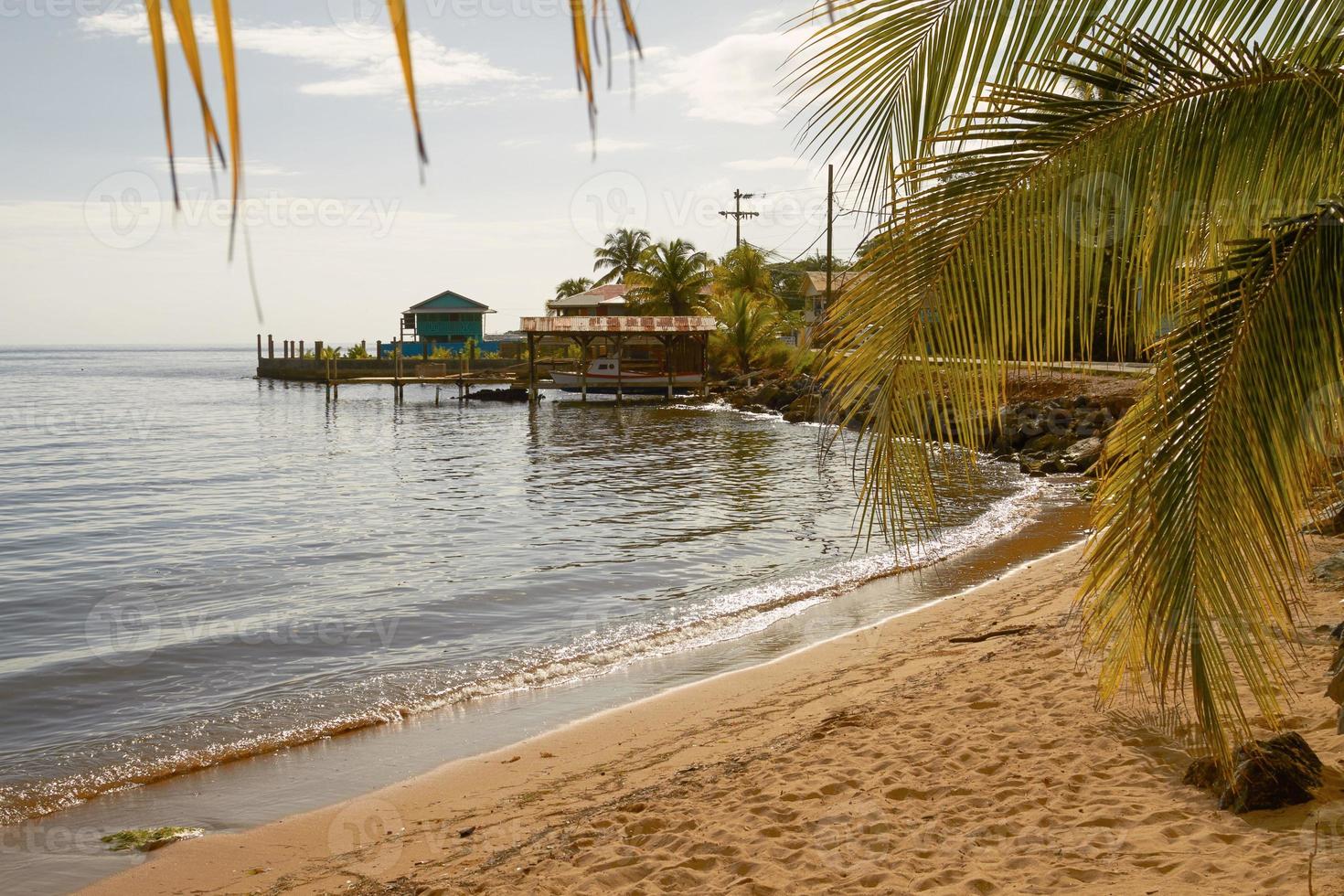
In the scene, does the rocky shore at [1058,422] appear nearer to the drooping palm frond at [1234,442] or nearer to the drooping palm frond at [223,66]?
the drooping palm frond at [1234,442]

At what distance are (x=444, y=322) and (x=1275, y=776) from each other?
227ft

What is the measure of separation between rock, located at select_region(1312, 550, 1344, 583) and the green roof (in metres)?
64.4

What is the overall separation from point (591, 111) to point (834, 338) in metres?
2.32

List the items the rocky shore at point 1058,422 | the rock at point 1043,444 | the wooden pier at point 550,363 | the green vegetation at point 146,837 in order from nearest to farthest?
1. the green vegetation at point 146,837
2. the rocky shore at point 1058,422
3. the rock at point 1043,444
4. the wooden pier at point 550,363

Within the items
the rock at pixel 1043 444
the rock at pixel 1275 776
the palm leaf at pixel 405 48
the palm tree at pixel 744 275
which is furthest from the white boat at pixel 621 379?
the palm leaf at pixel 405 48

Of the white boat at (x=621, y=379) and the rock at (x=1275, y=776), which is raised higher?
the white boat at (x=621, y=379)

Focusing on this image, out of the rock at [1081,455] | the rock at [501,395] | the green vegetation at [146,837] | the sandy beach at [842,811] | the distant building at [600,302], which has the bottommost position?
the green vegetation at [146,837]

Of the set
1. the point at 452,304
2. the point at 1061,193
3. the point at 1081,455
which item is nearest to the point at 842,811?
the point at 1061,193

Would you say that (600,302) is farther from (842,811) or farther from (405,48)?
(405,48)

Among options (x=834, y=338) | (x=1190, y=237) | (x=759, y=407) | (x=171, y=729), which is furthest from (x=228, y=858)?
(x=759, y=407)

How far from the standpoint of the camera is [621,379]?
51156 millimetres

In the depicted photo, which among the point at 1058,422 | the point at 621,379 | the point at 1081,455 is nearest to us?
the point at 1081,455

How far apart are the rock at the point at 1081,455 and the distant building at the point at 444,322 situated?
5180cm

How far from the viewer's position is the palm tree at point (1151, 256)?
288cm
